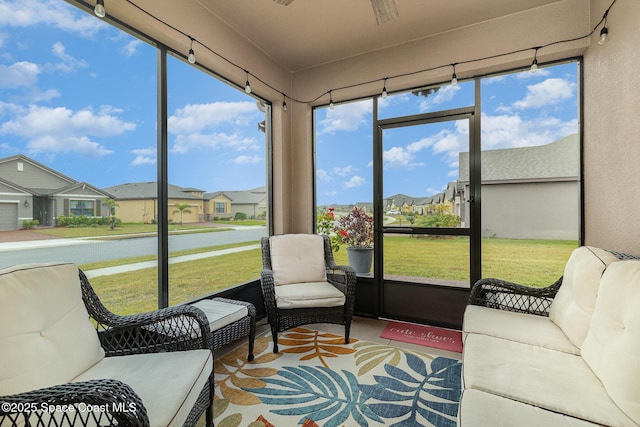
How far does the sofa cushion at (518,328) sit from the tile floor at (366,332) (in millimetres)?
587

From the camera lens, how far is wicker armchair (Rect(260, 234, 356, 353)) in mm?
2543

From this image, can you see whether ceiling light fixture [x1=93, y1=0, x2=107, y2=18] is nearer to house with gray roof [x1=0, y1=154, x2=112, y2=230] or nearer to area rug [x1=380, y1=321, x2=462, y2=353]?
house with gray roof [x1=0, y1=154, x2=112, y2=230]

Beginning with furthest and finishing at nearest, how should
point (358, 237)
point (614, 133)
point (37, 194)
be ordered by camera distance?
point (358, 237), point (614, 133), point (37, 194)

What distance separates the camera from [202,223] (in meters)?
2.72

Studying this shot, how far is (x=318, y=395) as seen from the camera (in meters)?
1.91

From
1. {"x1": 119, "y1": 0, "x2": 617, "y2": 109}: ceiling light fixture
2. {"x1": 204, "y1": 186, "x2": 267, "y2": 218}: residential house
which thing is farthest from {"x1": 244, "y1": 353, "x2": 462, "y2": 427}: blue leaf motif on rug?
{"x1": 119, "y1": 0, "x2": 617, "y2": 109}: ceiling light fixture

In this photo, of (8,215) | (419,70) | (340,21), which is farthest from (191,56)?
(419,70)

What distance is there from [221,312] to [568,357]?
83.8 inches

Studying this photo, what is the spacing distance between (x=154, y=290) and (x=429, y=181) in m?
2.80

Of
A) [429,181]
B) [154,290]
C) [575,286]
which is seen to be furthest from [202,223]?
[575,286]

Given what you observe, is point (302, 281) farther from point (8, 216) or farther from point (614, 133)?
point (614, 133)

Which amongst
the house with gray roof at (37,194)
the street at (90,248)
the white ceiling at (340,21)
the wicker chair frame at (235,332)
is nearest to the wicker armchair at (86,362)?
the wicker chair frame at (235,332)

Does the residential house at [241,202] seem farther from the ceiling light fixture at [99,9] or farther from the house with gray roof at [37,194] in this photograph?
the ceiling light fixture at [99,9]

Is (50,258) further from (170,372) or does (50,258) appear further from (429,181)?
(429,181)
